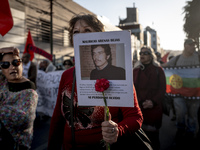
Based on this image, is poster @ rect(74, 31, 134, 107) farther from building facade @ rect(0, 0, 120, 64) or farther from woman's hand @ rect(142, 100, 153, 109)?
building facade @ rect(0, 0, 120, 64)

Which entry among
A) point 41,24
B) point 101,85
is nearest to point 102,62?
point 101,85

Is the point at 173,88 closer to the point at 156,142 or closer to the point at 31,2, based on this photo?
the point at 156,142

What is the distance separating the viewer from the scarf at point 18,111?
1.93 metres

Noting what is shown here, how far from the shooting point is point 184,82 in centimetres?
430

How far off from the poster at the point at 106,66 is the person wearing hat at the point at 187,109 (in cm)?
332

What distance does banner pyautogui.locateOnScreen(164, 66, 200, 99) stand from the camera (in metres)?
4.11

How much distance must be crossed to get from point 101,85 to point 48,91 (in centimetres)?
491

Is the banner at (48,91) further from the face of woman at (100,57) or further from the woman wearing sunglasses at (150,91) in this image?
the face of woman at (100,57)

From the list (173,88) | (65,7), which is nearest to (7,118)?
(173,88)

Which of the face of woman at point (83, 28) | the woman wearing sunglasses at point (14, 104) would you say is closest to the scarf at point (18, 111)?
the woman wearing sunglasses at point (14, 104)

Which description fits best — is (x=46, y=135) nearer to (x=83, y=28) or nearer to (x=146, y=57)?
(x=146, y=57)

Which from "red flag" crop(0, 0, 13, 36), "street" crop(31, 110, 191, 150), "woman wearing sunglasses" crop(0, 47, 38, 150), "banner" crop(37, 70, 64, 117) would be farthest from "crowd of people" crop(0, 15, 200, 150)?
"banner" crop(37, 70, 64, 117)

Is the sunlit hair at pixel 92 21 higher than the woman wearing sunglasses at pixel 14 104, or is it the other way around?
the sunlit hair at pixel 92 21

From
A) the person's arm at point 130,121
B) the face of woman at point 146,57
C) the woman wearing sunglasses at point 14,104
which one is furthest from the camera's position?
the face of woman at point 146,57
